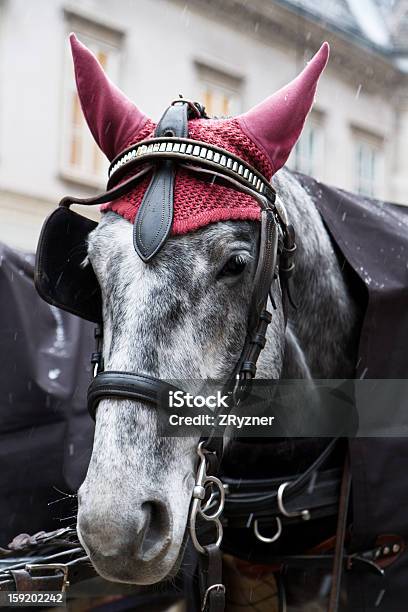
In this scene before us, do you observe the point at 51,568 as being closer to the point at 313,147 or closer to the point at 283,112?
the point at 283,112

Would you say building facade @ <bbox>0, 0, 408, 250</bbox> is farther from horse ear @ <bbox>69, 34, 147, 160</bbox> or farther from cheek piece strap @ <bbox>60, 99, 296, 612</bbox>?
cheek piece strap @ <bbox>60, 99, 296, 612</bbox>

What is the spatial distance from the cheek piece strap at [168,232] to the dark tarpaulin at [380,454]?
0.34 metres

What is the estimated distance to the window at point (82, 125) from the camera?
9.60m

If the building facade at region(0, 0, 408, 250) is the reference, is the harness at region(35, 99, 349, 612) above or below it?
below

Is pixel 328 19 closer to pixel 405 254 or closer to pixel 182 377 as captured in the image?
pixel 405 254

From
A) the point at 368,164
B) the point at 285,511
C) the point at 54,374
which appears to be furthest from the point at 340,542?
the point at 368,164

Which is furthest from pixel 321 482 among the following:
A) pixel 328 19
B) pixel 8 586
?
pixel 328 19

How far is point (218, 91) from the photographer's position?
10961mm

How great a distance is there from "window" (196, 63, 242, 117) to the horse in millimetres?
8368

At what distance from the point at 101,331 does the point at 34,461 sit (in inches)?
26.3

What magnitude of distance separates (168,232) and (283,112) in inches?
18.6

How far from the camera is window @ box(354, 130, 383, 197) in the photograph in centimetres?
1291

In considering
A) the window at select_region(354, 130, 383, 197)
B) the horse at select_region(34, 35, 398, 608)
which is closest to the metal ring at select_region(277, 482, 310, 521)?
the horse at select_region(34, 35, 398, 608)

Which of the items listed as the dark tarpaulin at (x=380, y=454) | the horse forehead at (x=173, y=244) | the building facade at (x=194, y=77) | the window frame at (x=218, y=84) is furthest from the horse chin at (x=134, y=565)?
the window frame at (x=218, y=84)
